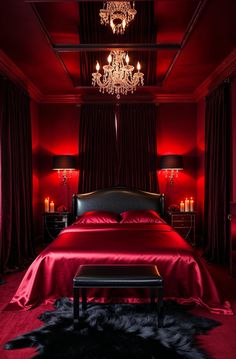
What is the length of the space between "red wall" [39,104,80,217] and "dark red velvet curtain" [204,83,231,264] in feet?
6.60

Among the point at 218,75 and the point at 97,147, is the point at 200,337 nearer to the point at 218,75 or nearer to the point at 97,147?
the point at 218,75

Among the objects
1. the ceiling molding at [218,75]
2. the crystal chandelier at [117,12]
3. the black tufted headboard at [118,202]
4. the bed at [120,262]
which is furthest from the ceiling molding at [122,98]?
the bed at [120,262]

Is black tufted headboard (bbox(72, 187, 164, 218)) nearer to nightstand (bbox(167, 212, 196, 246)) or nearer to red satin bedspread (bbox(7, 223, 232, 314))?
nightstand (bbox(167, 212, 196, 246))

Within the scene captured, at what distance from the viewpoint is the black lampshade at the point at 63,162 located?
4.57 metres

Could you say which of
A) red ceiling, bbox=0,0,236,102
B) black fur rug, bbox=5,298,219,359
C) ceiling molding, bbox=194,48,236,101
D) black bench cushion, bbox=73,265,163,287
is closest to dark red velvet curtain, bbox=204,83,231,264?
ceiling molding, bbox=194,48,236,101

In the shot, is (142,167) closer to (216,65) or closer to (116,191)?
(116,191)

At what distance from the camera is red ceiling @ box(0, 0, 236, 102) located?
2.57m

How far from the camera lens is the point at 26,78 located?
4223mm

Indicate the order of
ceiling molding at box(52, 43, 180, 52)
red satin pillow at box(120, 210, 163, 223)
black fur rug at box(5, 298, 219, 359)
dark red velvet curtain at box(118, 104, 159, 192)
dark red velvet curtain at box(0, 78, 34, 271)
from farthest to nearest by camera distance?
dark red velvet curtain at box(118, 104, 159, 192) < red satin pillow at box(120, 210, 163, 223) < dark red velvet curtain at box(0, 78, 34, 271) < ceiling molding at box(52, 43, 180, 52) < black fur rug at box(5, 298, 219, 359)

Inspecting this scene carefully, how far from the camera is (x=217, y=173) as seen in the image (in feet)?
12.7

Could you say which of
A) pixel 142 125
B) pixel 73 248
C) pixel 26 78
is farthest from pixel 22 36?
pixel 142 125

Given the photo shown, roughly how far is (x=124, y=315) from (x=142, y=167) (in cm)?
283

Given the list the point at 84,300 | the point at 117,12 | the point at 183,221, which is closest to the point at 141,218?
the point at 183,221

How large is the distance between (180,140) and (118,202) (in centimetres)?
141
